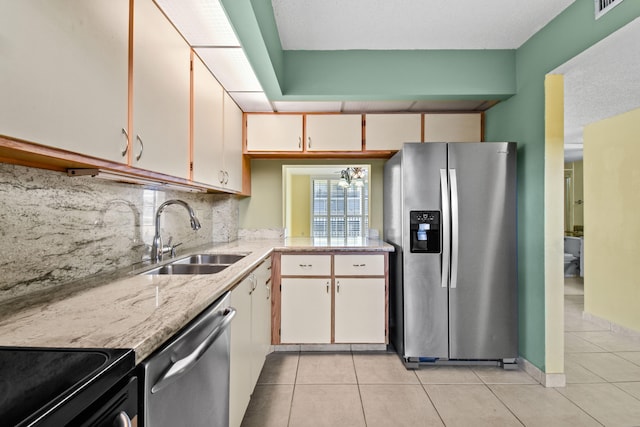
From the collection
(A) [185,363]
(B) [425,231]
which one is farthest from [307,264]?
(A) [185,363]

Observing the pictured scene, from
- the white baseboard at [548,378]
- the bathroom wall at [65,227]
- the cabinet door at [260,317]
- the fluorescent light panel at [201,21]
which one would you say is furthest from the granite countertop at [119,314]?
the white baseboard at [548,378]

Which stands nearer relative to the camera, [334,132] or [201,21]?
[201,21]

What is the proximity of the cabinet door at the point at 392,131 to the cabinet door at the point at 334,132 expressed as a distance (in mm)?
119

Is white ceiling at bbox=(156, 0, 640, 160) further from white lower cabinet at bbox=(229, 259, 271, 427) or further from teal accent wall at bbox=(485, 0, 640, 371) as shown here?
white lower cabinet at bbox=(229, 259, 271, 427)

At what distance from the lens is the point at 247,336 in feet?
6.06

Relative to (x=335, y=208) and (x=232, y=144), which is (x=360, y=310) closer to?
(x=232, y=144)

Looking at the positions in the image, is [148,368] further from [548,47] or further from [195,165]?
[548,47]

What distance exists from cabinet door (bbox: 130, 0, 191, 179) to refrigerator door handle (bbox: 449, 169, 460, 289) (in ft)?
6.18

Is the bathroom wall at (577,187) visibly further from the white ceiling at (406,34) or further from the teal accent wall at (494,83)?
Answer: the teal accent wall at (494,83)

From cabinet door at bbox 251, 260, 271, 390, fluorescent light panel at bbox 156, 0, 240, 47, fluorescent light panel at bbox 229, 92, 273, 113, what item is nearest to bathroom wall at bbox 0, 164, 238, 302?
cabinet door at bbox 251, 260, 271, 390

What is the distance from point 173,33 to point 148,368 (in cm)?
156

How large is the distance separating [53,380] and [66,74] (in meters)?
0.85

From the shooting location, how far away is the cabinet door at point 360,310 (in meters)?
2.75

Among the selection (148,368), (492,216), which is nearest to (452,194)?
(492,216)
